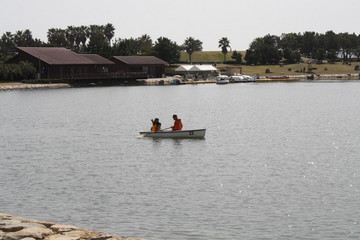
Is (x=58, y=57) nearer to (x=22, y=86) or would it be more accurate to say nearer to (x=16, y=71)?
(x=16, y=71)

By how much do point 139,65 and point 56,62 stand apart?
27.2 meters

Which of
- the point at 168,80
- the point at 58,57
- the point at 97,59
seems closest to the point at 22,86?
the point at 58,57

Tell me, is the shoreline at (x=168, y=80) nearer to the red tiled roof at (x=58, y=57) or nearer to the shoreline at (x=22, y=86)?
the shoreline at (x=22, y=86)

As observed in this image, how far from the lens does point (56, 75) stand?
130 metres

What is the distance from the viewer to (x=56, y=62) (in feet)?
417

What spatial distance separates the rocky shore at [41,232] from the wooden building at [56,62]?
110532 mm

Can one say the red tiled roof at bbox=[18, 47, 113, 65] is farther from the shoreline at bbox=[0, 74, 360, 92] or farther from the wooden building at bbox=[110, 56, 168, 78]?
the wooden building at bbox=[110, 56, 168, 78]

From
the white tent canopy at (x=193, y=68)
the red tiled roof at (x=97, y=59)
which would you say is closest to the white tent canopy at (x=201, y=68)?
the white tent canopy at (x=193, y=68)

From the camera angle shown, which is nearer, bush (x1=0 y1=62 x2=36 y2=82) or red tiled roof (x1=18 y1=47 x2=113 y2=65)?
bush (x1=0 y1=62 x2=36 y2=82)

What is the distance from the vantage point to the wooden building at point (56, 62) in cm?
12749

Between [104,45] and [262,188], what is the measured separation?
135399 millimetres

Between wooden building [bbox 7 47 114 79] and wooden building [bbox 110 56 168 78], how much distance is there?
7.54 meters

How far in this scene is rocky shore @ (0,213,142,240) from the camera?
16266mm

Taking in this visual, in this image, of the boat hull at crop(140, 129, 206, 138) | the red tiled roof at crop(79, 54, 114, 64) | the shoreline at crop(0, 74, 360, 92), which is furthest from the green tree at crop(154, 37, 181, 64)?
the boat hull at crop(140, 129, 206, 138)
